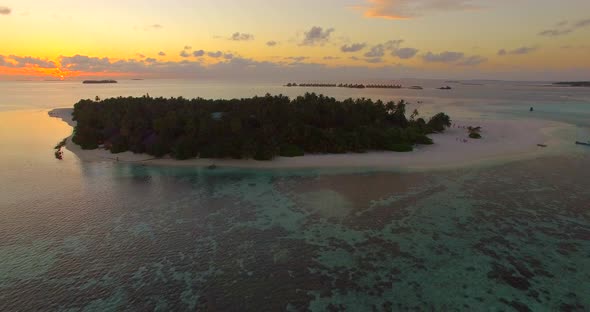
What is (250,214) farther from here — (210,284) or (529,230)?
(529,230)

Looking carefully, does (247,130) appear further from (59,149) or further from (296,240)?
(59,149)

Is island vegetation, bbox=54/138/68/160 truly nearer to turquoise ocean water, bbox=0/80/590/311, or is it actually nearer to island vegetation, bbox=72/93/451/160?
island vegetation, bbox=72/93/451/160

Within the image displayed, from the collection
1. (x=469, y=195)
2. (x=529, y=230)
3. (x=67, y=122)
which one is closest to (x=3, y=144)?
(x=67, y=122)

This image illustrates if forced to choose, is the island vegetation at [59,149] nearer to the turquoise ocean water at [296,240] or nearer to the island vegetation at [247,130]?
the island vegetation at [247,130]

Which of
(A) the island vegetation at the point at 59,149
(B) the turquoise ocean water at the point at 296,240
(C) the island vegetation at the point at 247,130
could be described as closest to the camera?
(B) the turquoise ocean water at the point at 296,240

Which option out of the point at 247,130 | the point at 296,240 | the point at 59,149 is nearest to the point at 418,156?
the point at 247,130

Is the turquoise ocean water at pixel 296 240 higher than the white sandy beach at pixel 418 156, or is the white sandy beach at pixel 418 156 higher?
the white sandy beach at pixel 418 156

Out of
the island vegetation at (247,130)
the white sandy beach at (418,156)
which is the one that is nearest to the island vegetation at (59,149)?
the white sandy beach at (418,156)

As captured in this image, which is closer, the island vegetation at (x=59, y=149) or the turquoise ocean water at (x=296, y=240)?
the turquoise ocean water at (x=296, y=240)
